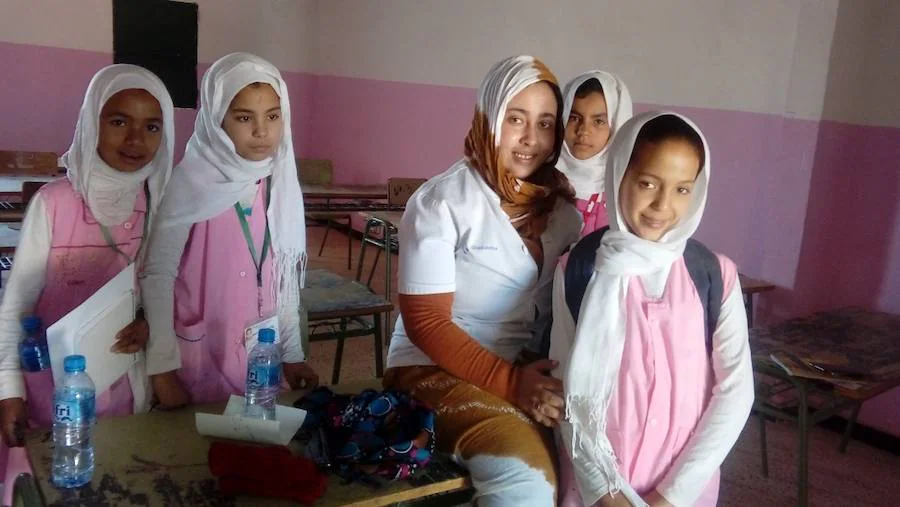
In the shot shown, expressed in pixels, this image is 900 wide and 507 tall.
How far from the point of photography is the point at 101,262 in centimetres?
169

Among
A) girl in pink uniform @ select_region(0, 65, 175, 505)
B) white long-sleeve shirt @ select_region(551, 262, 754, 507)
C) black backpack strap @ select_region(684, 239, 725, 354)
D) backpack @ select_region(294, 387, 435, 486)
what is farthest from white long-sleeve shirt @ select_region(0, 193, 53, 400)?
black backpack strap @ select_region(684, 239, 725, 354)

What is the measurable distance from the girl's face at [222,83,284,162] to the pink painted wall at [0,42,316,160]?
5.49 m

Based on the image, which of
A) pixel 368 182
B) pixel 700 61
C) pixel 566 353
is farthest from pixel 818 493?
pixel 368 182

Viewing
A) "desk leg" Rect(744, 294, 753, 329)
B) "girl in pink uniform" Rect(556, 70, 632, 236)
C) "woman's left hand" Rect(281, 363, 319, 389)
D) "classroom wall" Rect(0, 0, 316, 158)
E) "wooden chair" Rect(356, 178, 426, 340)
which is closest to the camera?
"woman's left hand" Rect(281, 363, 319, 389)

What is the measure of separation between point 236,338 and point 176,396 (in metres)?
0.19

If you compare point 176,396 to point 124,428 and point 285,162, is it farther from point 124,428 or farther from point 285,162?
point 285,162

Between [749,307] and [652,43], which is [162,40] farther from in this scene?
[749,307]

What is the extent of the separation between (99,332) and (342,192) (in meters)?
3.69

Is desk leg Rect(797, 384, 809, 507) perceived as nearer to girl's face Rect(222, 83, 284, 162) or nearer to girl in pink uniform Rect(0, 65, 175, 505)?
girl's face Rect(222, 83, 284, 162)

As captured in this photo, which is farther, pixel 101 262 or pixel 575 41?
pixel 575 41

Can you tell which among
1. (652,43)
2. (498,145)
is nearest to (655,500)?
(498,145)

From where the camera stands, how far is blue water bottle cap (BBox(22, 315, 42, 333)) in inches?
62.7

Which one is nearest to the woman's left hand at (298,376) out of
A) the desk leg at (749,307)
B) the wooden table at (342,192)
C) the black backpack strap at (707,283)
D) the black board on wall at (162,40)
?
the black backpack strap at (707,283)

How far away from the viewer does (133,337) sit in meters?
1.64
